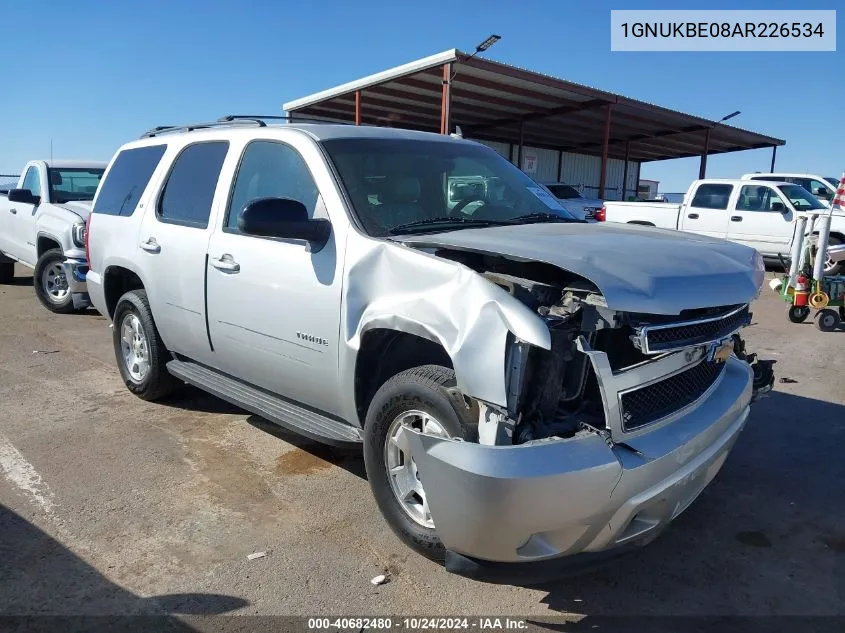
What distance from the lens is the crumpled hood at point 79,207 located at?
847 cm

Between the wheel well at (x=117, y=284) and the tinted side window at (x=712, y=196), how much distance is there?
12.0m

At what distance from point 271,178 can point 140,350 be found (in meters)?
2.06

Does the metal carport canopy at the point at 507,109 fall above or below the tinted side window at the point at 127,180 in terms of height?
above

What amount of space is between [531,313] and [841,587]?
1875mm

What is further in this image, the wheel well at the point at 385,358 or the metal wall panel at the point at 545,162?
the metal wall panel at the point at 545,162

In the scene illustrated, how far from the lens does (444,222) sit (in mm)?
3547

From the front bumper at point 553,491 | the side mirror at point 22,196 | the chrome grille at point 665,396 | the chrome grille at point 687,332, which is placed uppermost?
the side mirror at point 22,196

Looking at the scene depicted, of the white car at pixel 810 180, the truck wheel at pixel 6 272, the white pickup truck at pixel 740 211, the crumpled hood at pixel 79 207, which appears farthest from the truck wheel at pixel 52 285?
the white car at pixel 810 180

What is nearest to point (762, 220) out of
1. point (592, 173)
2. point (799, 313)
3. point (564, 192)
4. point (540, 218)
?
point (799, 313)

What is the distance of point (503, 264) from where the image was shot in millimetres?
2930

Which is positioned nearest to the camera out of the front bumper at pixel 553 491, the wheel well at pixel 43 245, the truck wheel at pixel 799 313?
the front bumper at pixel 553 491

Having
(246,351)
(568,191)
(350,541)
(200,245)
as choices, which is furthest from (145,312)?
(568,191)

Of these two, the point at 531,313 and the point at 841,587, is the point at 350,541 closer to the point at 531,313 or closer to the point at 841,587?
the point at 531,313

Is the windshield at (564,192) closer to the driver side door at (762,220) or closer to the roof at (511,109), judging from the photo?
the roof at (511,109)
